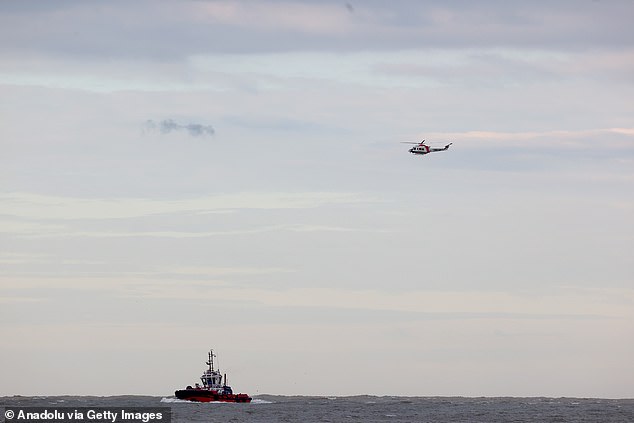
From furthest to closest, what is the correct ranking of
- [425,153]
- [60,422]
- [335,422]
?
[335,422], [425,153], [60,422]

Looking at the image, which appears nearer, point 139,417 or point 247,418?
point 139,417

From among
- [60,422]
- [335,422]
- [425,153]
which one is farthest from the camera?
[335,422]

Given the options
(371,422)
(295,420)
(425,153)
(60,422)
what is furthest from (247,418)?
(425,153)

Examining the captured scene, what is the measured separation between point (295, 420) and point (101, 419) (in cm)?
3154

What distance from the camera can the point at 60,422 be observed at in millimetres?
166250

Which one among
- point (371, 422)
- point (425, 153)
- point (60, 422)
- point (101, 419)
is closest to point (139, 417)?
point (60, 422)

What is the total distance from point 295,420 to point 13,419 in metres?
46.8

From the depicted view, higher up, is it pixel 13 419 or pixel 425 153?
pixel 425 153

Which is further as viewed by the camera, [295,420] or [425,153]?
[295,420]

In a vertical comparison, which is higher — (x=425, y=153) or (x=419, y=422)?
(x=425, y=153)

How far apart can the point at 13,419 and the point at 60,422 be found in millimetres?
8918

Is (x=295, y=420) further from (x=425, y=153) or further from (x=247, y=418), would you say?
(x=425, y=153)

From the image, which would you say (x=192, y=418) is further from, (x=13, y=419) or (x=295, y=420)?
(x=13, y=419)

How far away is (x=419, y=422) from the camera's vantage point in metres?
198
